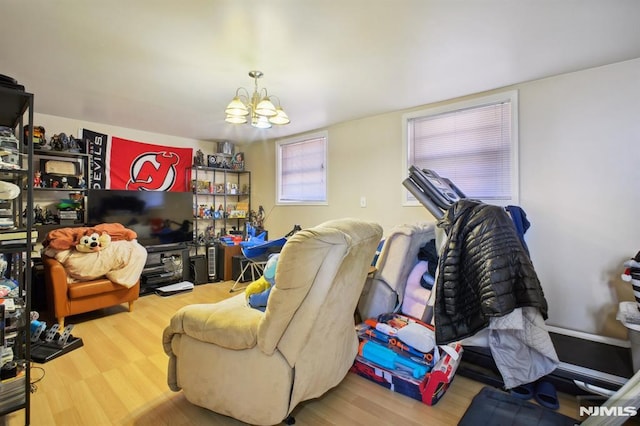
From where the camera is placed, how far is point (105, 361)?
2.25m

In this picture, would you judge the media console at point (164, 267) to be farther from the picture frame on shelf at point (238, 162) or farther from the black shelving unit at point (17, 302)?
the black shelving unit at point (17, 302)

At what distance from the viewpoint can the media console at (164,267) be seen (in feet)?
12.9

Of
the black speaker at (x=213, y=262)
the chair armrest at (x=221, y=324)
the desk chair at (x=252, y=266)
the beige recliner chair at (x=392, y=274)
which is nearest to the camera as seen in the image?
the chair armrest at (x=221, y=324)

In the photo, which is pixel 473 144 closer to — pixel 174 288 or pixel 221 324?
pixel 221 324

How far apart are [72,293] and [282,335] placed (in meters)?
2.49

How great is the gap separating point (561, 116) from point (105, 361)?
4107 mm

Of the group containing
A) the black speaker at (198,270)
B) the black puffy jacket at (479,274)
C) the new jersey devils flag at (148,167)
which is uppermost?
the new jersey devils flag at (148,167)

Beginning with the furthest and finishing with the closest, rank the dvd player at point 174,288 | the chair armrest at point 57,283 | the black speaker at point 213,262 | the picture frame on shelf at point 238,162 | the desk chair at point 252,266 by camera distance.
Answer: the picture frame on shelf at point 238,162, the black speaker at point 213,262, the desk chair at point 252,266, the dvd player at point 174,288, the chair armrest at point 57,283

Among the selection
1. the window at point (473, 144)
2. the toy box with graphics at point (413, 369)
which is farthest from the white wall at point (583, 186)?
the toy box with graphics at point (413, 369)

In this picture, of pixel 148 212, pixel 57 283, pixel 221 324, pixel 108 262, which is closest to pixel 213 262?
pixel 148 212

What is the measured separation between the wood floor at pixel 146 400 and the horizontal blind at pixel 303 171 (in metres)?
2.72

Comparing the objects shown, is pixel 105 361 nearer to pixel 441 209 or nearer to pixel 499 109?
pixel 441 209

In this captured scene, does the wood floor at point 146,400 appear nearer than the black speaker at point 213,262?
Yes

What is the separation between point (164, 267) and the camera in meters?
4.17
